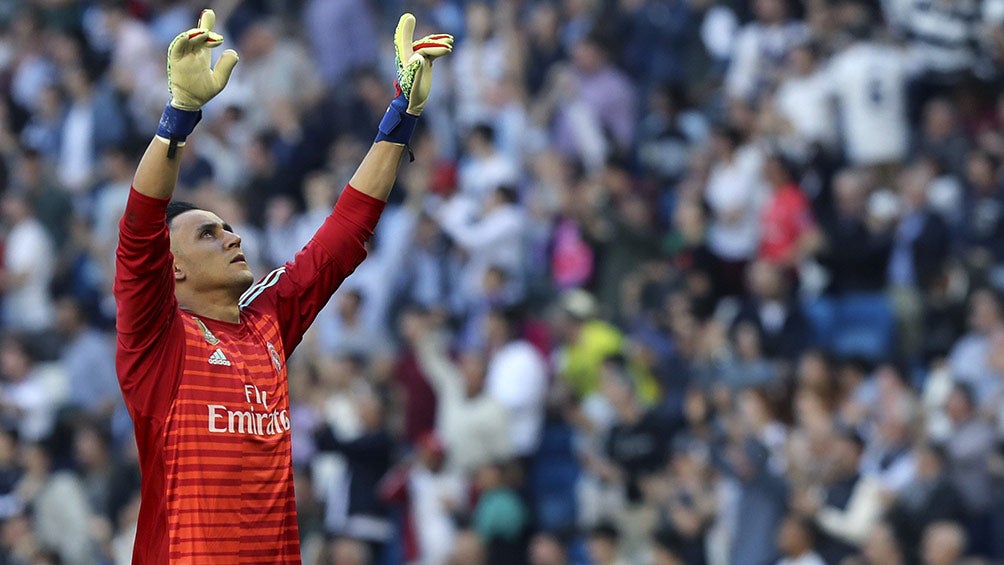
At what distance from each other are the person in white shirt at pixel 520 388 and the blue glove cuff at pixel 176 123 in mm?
7252

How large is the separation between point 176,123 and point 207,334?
2.35ft

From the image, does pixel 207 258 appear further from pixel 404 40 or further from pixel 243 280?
pixel 404 40

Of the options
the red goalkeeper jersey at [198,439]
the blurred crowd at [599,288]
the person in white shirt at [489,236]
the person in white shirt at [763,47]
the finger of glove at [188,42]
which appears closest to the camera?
the finger of glove at [188,42]

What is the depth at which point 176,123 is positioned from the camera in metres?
4.82

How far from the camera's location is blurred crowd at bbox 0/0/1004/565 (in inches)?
420

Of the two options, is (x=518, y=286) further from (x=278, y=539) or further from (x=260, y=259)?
(x=278, y=539)

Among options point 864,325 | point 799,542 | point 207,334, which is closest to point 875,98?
point 864,325

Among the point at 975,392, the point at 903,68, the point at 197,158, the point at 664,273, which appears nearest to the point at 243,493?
the point at 975,392

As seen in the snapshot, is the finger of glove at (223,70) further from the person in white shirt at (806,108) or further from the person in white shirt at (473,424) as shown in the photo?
the person in white shirt at (806,108)

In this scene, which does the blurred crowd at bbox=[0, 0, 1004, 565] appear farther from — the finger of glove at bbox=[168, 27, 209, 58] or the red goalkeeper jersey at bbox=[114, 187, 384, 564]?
the finger of glove at bbox=[168, 27, 209, 58]

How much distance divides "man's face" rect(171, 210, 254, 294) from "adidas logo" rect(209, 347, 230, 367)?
222 mm

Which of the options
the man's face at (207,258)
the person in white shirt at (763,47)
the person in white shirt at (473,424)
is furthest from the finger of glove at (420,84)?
the person in white shirt at (763,47)

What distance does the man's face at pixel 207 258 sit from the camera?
210 inches

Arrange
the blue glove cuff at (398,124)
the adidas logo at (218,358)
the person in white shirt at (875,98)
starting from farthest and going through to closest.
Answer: the person in white shirt at (875,98)
the blue glove cuff at (398,124)
the adidas logo at (218,358)
